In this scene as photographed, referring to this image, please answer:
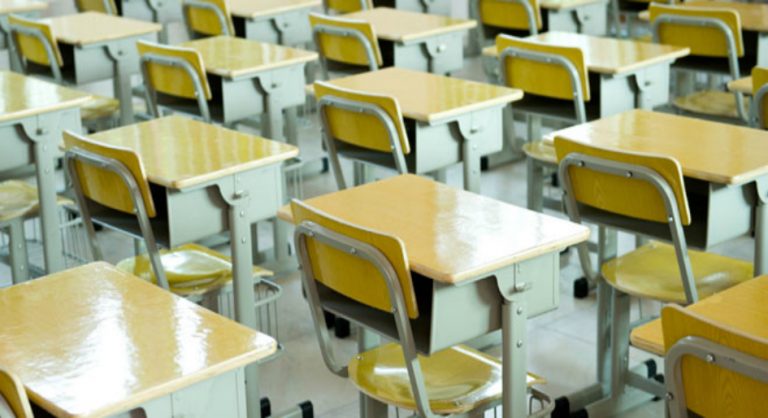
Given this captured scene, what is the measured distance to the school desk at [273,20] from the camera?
265 inches

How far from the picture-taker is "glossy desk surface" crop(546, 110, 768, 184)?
3.58 m

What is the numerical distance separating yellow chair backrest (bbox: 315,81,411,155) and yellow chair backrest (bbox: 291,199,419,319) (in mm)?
1122

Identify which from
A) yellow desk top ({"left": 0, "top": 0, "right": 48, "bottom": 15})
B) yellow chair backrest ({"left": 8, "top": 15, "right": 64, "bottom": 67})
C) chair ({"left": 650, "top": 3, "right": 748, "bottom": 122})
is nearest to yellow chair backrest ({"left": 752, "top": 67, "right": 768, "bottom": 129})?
chair ({"left": 650, "top": 3, "right": 748, "bottom": 122})

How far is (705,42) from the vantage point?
5.84 metres

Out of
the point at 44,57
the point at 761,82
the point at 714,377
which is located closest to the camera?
the point at 714,377

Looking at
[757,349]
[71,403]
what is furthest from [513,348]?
Result: [71,403]

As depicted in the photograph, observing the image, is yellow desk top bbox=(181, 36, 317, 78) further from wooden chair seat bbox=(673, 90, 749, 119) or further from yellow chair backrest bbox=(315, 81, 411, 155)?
wooden chair seat bbox=(673, 90, 749, 119)

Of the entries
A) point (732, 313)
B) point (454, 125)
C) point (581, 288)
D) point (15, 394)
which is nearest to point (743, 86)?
point (581, 288)

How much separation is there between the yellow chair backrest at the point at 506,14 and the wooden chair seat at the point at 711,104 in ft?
3.30

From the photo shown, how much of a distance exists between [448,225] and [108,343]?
0.99 m

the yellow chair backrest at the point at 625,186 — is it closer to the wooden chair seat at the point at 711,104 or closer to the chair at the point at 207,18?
the wooden chair seat at the point at 711,104

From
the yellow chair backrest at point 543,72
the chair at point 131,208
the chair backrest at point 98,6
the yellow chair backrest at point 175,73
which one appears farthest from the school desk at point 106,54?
the chair at point 131,208

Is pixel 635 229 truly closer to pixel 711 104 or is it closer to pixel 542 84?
pixel 542 84

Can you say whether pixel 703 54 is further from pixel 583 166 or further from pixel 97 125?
pixel 97 125
